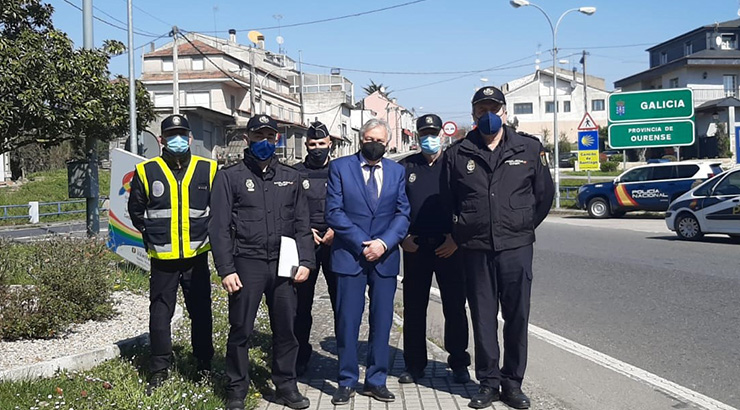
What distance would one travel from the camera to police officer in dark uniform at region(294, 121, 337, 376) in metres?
6.15

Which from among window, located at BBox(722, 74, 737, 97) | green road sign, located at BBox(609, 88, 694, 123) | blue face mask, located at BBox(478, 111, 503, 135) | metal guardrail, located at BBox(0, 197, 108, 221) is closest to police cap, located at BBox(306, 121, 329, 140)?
blue face mask, located at BBox(478, 111, 503, 135)

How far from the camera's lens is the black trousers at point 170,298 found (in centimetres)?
549

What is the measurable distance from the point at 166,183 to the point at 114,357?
5.56 feet

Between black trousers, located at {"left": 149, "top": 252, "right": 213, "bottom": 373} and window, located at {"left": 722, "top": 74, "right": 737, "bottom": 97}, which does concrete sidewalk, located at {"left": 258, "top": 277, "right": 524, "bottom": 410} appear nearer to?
black trousers, located at {"left": 149, "top": 252, "right": 213, "bottom": 373}

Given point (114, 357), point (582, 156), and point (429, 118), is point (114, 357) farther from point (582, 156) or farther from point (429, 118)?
point (582, 156)

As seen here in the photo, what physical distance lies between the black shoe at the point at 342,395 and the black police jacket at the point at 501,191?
1.33m

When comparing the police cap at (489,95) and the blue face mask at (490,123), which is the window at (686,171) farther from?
the blue face mask at (490,123)

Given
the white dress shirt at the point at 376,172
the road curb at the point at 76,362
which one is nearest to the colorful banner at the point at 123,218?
the road curb at the point at 76,362

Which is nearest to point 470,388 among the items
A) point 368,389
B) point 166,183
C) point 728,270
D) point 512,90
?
→ point 368,389

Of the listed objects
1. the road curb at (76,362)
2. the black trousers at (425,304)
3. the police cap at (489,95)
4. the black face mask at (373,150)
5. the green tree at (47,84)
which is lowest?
the road curb at (76,362)

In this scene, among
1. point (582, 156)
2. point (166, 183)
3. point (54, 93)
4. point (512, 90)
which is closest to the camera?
point (166, 183)

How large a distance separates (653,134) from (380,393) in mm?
26752

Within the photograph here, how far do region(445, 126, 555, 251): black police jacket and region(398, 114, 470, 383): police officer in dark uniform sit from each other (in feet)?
1.40

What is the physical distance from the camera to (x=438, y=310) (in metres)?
9.67
